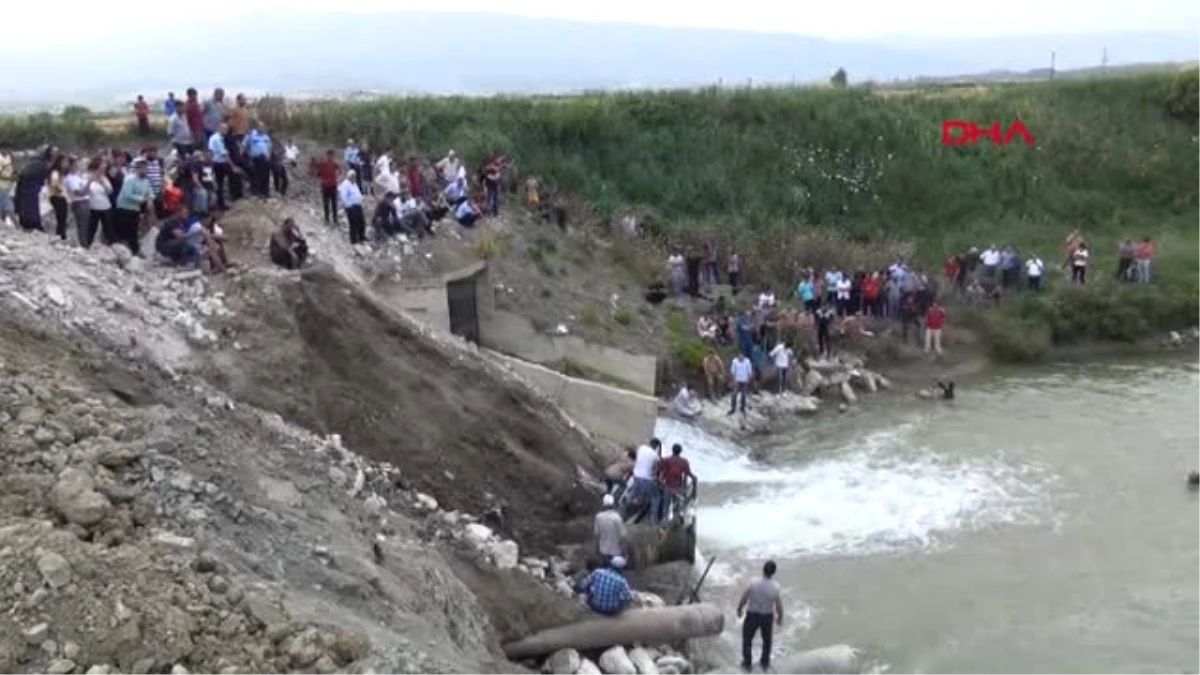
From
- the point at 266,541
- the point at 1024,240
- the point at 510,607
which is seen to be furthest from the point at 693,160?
the point at 266,541

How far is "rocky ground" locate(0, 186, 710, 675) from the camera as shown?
8.93m

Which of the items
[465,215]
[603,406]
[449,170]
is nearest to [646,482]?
[603,406]

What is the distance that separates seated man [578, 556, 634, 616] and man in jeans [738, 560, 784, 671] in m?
1.40

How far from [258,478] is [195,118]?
38.3 feet

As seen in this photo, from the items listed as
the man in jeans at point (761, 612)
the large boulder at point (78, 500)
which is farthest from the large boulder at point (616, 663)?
the large boulder at point (78, 500)

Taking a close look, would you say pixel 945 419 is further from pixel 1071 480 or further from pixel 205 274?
pixel 205 274

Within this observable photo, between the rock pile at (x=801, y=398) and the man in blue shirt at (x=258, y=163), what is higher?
the man in blue shirt at (x=258, y=163)

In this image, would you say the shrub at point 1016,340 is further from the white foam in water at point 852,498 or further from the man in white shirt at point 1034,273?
the white foam in water at point 852,498

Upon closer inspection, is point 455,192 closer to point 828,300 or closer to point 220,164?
point 220,164

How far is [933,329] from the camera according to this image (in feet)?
95.3

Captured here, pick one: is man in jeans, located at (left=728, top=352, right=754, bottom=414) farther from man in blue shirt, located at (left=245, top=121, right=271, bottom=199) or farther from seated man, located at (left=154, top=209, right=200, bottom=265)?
seated man, located at (left=154, top=209, right=200, bottom=265)

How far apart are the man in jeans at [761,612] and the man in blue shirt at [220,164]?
11208mm

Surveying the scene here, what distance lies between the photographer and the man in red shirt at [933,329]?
28969 millimetres

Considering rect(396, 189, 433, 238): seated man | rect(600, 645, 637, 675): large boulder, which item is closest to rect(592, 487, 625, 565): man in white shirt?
rect(600, 645, 637, 675): large boulder
